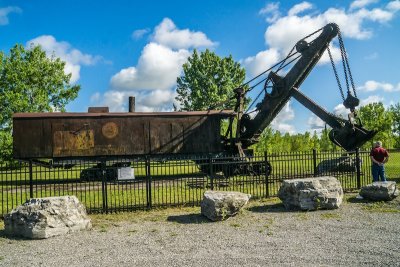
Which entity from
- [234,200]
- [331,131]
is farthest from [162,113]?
[234,200]

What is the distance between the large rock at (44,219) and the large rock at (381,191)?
7.70 m

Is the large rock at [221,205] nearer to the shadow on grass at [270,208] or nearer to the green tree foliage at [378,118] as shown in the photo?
the shadow on grass at [270,208]

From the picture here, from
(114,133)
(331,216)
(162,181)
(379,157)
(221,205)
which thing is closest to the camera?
(221,205)

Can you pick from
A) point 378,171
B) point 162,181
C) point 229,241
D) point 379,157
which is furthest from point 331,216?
point 378,171

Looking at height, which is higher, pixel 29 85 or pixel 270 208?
pixel 29 85

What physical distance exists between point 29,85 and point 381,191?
33.9m

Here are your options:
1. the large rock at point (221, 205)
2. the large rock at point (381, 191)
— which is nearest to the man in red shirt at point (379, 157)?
the large rock at point (381, 191)

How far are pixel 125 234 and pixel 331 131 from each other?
43.6ft

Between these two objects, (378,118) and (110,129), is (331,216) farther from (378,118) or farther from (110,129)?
(378,118)

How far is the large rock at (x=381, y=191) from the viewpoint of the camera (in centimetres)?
1085

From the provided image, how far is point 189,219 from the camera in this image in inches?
374

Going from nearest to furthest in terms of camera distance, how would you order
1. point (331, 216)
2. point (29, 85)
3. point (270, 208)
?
point (331, 216) < point (270, 208) < point (29, 85)

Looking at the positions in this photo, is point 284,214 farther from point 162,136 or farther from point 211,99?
point 211,99

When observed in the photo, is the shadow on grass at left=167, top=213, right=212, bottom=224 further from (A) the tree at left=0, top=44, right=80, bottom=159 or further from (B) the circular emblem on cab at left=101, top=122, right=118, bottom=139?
(A) the tree at left=0, top=44, right=80, bottom=159
